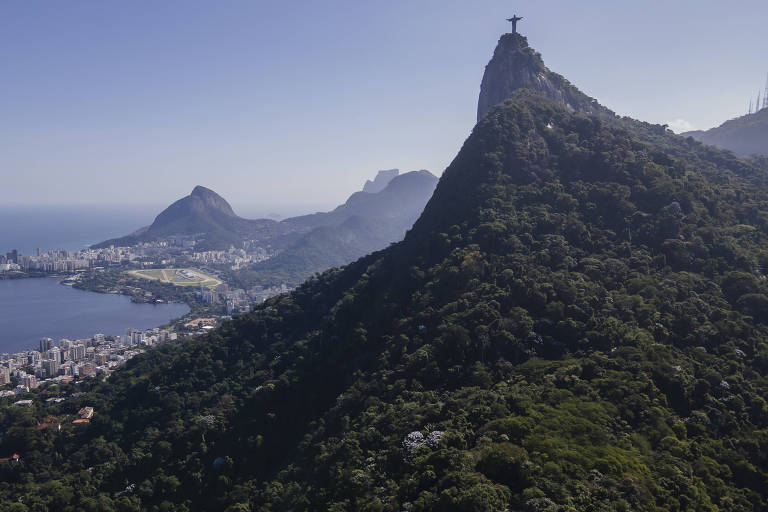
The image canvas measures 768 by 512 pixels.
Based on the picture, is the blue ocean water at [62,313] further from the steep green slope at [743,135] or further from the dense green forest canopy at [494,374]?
the steep green slope at [743,135]

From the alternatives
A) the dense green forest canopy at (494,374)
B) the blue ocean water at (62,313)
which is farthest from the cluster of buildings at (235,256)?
the dense green forest canopy at (494,374)

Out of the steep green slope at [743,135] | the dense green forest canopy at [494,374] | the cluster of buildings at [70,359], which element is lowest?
the cluster of buildings at [70,359]

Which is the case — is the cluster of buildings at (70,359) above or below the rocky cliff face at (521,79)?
below

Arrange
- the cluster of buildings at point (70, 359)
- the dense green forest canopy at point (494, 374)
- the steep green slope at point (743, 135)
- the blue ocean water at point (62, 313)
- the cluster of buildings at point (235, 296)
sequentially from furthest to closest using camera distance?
the cluster of buildings at point (235, 296), the blue ocean water at point (62, 313), the steep green slope at point (743, 135), the cluster of buildings at point (70, 359), the dense green forest canopy at point (494, 374)

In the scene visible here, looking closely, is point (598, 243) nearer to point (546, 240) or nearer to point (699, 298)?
point (546, 240)

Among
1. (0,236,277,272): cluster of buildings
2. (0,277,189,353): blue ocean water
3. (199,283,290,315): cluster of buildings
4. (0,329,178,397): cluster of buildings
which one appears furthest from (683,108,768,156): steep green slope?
(0,236,277,272): cluster of buildings

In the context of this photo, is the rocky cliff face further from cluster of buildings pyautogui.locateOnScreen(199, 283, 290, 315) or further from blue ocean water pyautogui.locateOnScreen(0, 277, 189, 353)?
blue ocean water pyautogui.locateOnScreen(0, 277, 189, 353)
